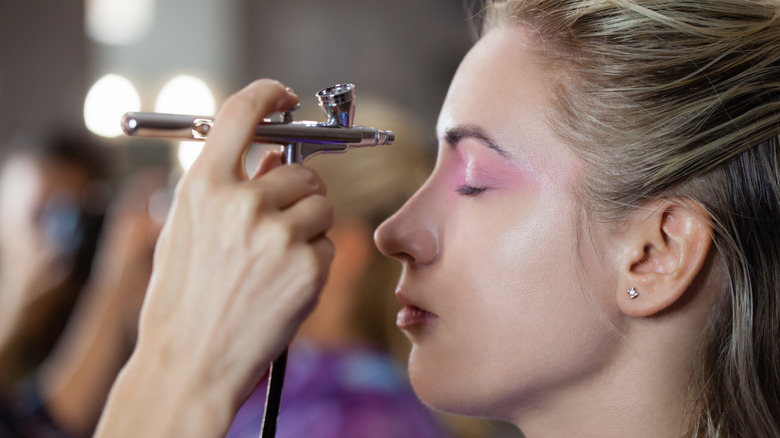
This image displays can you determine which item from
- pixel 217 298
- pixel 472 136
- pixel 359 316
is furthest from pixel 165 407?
pixel 359 316

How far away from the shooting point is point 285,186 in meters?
0.58

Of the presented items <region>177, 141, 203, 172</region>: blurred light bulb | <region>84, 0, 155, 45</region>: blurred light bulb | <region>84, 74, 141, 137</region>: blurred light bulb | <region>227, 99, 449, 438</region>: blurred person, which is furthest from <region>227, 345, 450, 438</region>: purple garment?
<region>84, 0, 155, 45</region>: blurred light bulb

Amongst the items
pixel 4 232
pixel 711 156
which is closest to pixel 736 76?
pixel 711 156

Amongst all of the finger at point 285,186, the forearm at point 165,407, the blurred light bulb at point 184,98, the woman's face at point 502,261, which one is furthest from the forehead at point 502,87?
the blurred light bulb at point 184,98

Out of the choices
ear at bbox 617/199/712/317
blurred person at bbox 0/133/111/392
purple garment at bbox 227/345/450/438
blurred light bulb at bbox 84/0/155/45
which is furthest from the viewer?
blurred light bulb at bbox 84/0/155/45

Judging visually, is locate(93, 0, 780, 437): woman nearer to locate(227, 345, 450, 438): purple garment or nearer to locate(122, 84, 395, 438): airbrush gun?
locate(122, 84, 395, 438): airbrush gun

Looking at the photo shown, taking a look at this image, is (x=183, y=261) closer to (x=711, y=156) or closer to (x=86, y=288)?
(x=711, y=156)

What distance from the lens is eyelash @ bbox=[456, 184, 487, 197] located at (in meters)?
0.76

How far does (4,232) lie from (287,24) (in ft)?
4.96

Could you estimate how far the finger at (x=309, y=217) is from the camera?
1.86 ft

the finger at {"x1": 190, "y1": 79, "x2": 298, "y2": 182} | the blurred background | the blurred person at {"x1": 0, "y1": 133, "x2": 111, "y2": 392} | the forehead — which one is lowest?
the blurred person at {"x1": 0, "y1": 133, "x2": 111, "y2": 392}

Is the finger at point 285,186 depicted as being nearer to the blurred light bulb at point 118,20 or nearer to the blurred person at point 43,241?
the blurred person at point 43,241

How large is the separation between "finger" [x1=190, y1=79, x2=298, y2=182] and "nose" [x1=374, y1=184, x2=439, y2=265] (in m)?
0.25

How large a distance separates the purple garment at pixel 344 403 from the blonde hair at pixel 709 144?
0.89 m
